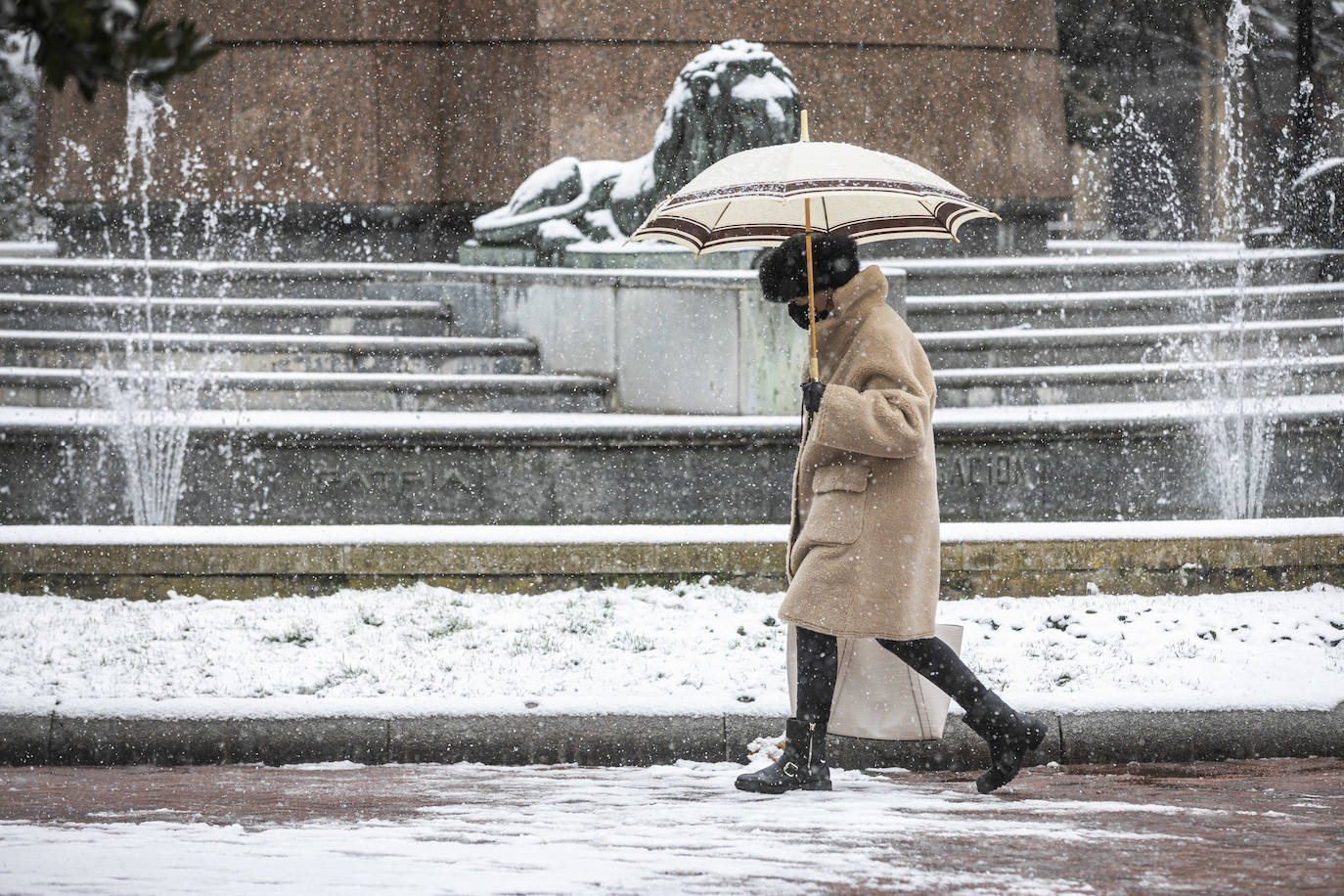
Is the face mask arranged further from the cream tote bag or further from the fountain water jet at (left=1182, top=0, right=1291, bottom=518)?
the fountain water jet at (left=1182, top=0, right=1291, bottom=518)

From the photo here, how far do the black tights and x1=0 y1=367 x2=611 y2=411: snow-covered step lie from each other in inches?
227

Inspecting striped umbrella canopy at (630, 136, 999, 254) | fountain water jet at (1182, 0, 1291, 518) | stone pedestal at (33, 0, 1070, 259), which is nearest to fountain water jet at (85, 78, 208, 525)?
stone pedestal at (33, 0, 1070, 259)

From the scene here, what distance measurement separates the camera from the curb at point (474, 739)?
588cm

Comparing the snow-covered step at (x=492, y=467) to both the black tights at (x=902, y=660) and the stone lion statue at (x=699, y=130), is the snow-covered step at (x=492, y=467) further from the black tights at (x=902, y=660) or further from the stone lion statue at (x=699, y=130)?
the black tights at (x=902, y=660)

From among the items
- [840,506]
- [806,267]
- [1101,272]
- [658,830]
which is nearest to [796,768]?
[658,830]

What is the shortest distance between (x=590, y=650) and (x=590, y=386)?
4.20 meters

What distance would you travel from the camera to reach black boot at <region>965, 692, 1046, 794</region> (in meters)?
5.12

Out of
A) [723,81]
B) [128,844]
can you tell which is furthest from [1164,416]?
[128,844]

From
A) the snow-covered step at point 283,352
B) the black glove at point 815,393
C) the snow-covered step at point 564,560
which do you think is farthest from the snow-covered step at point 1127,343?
the black glove at point 815,393

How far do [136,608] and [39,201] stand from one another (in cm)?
900

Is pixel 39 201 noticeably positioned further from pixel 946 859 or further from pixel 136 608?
pixel 946 859

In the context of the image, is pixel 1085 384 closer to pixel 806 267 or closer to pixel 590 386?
pixel 590 386

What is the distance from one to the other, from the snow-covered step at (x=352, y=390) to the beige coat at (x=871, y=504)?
5.77 m

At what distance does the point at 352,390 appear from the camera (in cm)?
1106
